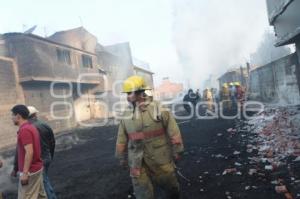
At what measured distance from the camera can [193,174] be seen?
6340 millimetres

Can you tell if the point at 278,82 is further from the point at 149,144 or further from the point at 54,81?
the point at 149,144

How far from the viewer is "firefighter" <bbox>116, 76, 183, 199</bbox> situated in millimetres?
3463

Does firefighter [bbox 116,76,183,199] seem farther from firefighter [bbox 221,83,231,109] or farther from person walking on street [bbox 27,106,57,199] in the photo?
firefighter [bbox 221,83,231,109]

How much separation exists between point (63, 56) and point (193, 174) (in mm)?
18711

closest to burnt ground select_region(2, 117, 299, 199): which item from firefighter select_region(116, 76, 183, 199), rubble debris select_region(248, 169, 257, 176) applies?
rubble debris select_region(248, 169, 257, 176)

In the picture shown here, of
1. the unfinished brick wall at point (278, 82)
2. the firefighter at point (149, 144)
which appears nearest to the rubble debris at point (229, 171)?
the firefighter at point (149, 144)

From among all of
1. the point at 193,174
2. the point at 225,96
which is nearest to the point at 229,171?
the point at 193,174

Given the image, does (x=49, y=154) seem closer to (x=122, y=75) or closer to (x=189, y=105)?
(x=189, y=105)

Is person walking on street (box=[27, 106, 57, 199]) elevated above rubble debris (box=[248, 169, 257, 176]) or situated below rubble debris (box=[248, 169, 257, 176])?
above

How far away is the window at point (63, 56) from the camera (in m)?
22.1

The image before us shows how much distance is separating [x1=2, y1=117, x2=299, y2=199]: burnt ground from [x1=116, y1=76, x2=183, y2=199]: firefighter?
1.73 metres

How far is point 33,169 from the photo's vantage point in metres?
4.02

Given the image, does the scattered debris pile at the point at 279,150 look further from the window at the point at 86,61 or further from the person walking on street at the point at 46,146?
the window at the point at 86,61

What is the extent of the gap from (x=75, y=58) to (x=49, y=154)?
67.0 ft
